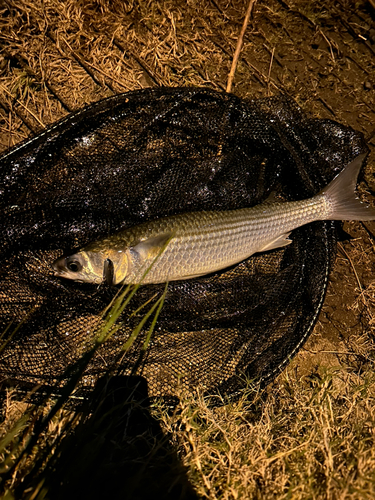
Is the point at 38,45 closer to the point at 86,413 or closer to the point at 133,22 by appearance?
the point at 133,22

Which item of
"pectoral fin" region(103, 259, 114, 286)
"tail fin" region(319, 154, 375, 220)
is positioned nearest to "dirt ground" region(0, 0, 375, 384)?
"tail fin" region(319, 154, 375, 220)

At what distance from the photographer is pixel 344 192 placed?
3.04m

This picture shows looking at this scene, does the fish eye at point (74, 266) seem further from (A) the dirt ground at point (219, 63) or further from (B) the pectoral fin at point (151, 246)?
(A) the dirt ground at point (219, 63)

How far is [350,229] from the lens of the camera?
11.5ft

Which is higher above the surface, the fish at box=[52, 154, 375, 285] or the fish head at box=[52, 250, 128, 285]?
the fish head at box=[52, 250, 128, 285]

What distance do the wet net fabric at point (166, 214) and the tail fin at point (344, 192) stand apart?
0.14 metres

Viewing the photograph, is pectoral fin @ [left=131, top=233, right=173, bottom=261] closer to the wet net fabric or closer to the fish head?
the fish head

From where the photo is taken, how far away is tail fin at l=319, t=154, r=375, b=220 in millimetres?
3021

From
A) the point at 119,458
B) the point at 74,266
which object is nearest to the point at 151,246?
the point at 74,266

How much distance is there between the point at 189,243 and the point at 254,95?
1.73 meters

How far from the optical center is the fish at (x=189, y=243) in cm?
267

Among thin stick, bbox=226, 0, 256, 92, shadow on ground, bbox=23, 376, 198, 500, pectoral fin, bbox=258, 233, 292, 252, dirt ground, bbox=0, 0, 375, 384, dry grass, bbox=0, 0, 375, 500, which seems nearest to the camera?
shadow on ground, bbox=23, 376, 198, 500

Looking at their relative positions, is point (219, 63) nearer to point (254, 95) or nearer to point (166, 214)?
point (254, 95)

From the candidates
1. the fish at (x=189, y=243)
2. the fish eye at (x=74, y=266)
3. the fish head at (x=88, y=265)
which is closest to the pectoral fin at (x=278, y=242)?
the fish at (x=189, y=243)
